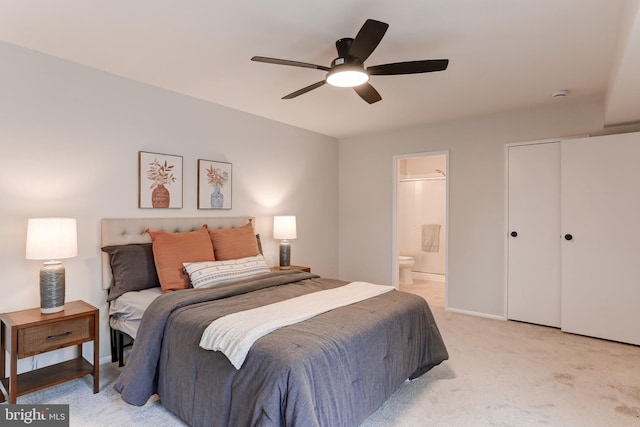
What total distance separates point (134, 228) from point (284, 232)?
5.38ft

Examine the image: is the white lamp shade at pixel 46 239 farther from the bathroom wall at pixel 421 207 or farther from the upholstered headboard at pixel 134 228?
the bathroom wall at pixel 421 207

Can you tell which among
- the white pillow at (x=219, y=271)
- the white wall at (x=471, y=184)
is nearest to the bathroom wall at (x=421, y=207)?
the white wall at (x=471, y=184)

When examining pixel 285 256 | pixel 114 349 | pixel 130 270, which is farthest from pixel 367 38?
pixel 114 349

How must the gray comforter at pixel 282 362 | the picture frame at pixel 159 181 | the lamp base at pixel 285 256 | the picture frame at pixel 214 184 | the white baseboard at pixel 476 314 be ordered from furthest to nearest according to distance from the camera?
the lamp base at pixel 285 256, the white baseboard at pixel 476 314, the picture frame at pixel 214 184, the picture frame at pixel 159 181, the gray comforter at pixel 282 362

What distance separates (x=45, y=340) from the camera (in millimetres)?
2240

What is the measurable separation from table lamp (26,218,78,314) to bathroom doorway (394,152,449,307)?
16.1 ft

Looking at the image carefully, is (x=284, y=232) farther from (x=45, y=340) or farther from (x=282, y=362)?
(x=282, y=362)

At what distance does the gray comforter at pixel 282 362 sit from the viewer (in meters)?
1.59

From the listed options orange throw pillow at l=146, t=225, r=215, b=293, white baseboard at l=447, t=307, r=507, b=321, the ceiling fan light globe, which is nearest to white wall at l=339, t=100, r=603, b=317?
white baseboard at l=447, t=307, r=507, b=321

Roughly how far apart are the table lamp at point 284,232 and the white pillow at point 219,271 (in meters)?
0.96

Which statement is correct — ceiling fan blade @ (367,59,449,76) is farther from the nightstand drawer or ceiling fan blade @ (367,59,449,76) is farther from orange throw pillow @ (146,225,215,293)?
the nightstand drawer

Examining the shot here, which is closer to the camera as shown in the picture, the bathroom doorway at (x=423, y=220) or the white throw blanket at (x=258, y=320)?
the white throw blanket at (x=258, y=320)

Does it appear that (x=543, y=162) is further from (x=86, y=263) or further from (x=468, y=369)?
(x=86, y=263)

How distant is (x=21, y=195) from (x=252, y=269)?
1.77 meters
